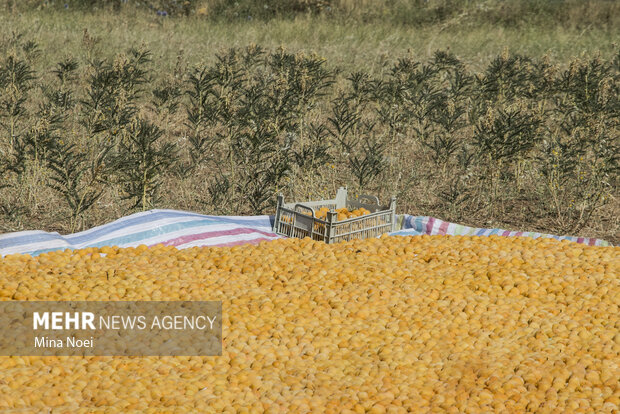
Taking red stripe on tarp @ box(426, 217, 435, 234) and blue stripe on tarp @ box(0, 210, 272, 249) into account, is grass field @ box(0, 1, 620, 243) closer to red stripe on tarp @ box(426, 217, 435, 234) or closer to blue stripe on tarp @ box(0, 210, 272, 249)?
blue stripe on tarp @ box(0, 210, 272, 249)

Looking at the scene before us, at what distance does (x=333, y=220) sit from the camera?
4.62 metres

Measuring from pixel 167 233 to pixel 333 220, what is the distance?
115cm

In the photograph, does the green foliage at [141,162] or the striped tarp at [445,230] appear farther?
the striped tarp at [445,230]

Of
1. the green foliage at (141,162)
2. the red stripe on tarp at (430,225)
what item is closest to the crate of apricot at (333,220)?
the red stripe on tarp at (430,225)

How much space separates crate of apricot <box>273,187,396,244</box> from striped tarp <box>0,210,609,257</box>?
190 mm

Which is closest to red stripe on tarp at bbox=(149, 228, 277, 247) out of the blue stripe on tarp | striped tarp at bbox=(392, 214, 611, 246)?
the blue stripe on tarp

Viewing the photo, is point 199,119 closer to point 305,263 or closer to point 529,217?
point 305,263

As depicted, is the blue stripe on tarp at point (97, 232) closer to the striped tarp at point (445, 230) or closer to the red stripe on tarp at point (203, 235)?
the red stripe on tarp at point (203, 235)

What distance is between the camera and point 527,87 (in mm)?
7492

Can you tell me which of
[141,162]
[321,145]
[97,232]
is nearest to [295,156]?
[321,145]

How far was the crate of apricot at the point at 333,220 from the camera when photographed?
4.69m

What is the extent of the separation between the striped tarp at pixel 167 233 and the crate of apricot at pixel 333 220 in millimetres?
190

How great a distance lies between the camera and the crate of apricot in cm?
469

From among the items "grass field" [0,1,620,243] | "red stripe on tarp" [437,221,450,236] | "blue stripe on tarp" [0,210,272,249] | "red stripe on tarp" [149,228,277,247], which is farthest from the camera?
"grass field" [0,1,620,243]
